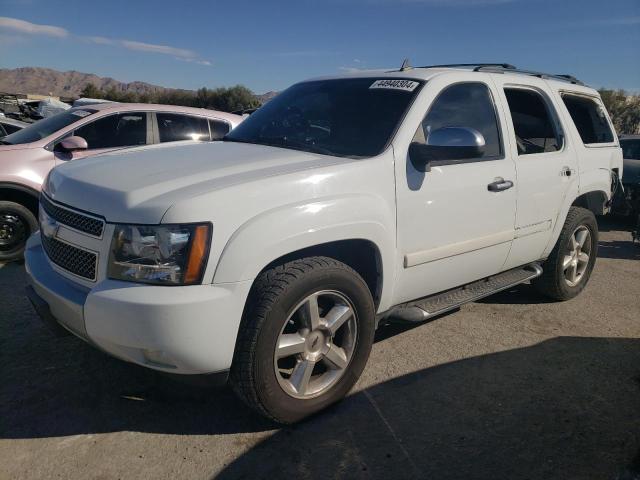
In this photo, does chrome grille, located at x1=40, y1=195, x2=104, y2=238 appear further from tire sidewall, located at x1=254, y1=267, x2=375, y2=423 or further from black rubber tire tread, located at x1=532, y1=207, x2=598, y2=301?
black rubber tire tread, located at x1=532, y1=207, x2=598, y2=301

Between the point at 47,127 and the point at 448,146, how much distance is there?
5.01 m

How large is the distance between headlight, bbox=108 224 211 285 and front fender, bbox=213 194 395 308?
11 cm

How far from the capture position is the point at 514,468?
247 centimetres

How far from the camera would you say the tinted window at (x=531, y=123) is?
4.00 meters

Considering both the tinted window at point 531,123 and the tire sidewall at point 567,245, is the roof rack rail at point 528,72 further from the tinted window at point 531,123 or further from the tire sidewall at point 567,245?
the tire sidewall at point 567,245

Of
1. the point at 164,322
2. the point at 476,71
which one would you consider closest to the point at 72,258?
the point at 164,322

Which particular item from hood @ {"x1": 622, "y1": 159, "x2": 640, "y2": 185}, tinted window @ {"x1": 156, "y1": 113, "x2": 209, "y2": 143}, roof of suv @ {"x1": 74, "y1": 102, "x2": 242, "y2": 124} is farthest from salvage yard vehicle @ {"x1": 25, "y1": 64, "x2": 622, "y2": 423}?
hood @ {"x1": 622, "y1": 159, "x2": 640, "y2": 185}

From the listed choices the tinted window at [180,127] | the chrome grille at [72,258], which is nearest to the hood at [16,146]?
the tinted window at [180,127]

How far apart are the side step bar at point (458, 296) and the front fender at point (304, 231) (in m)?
0.33

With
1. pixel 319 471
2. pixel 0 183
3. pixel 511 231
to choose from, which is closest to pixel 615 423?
pixel 511 231

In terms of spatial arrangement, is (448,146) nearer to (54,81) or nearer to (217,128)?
(217,128)

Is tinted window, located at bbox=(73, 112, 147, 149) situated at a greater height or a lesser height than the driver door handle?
lesser

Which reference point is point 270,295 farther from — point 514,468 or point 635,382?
point 635,382

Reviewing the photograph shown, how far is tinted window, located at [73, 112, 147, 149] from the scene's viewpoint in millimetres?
5965
